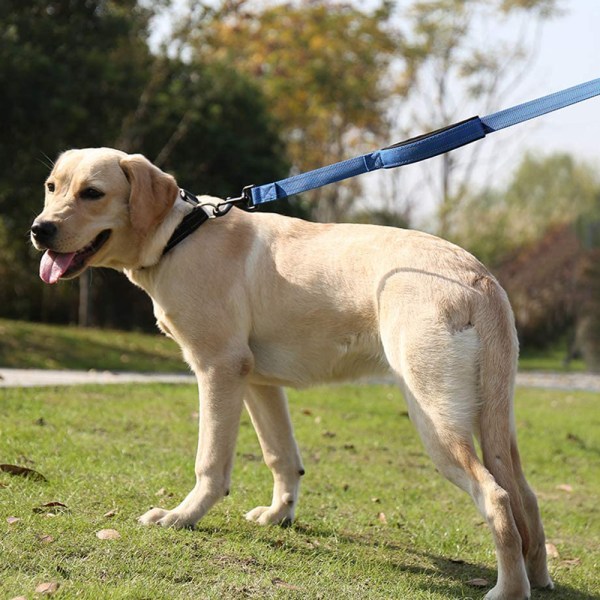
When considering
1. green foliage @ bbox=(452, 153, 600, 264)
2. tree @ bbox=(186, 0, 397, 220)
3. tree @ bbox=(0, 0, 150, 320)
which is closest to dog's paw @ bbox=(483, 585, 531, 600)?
tree @ bbox=(0, 0, 150, 320)

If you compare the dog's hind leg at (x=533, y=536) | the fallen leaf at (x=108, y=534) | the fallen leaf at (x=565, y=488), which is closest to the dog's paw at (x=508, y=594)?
the dog's hind leg at (x=533, y=536)

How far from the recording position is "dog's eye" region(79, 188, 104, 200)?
457 centimetres

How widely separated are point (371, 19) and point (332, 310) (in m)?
27.2

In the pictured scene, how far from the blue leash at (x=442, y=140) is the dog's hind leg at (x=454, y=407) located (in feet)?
3.21

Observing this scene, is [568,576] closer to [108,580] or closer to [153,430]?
[108,580]

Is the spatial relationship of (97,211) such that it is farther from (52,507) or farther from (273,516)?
(273,516)

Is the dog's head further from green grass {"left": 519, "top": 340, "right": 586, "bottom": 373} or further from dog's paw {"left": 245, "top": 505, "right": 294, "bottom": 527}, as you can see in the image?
green grass {"left": 519, "top": 340, "right": 586, "bottom": 373}

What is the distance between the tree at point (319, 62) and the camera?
2953 cm

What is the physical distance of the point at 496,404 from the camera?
4.13m

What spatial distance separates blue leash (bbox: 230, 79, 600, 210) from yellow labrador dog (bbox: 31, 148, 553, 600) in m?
0.26

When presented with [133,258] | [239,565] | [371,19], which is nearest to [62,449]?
[133,258]

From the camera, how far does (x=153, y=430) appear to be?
787 cm

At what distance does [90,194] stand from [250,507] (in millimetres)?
2132

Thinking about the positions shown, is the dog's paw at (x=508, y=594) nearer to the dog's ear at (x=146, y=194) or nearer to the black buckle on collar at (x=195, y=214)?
the black buckle on collar at (x=195, y=214)
